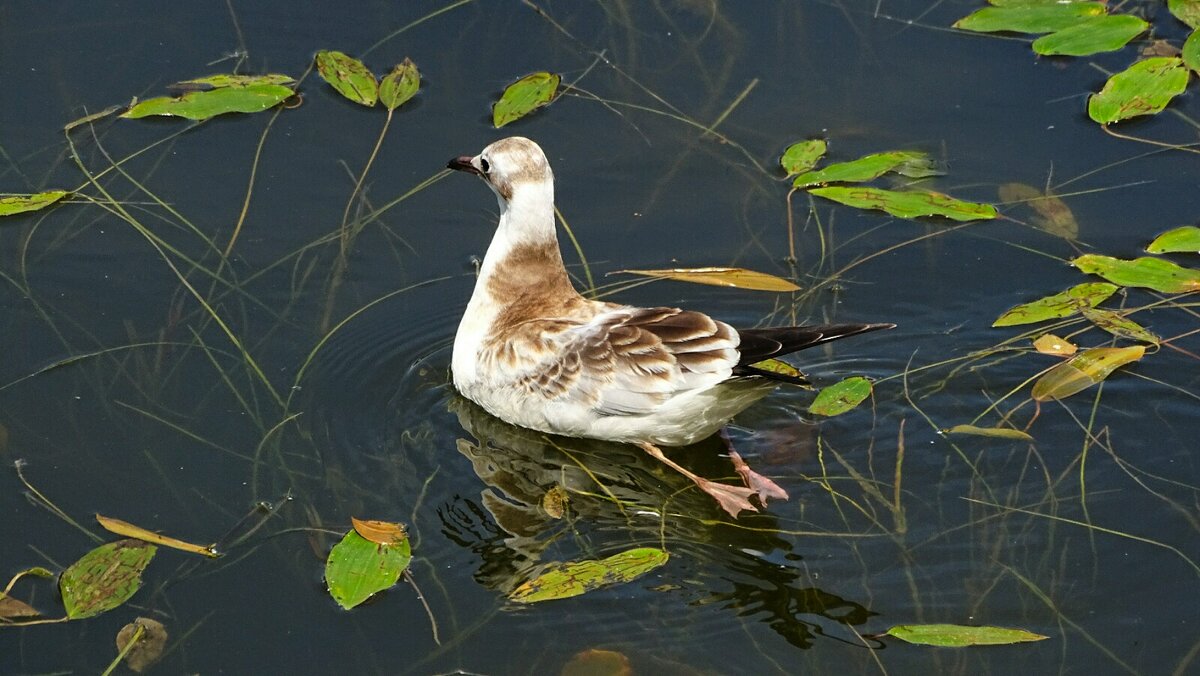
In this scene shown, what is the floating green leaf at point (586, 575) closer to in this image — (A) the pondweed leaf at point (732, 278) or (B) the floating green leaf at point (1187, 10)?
(A) the pondweed leaf at point (732, 278)

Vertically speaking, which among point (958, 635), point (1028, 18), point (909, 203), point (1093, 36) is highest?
point (1028, 18)

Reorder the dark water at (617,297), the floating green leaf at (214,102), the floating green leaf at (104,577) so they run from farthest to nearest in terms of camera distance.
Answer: the floating green leaf at (214,102), the dark water at (617,297), the floating green leaf at (104,577)

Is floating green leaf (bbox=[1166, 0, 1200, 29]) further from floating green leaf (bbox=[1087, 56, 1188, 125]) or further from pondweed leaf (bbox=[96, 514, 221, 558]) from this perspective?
pondweed leaf (bbox=[96, 514, 221, 558])

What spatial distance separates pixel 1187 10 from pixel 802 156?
267 cm

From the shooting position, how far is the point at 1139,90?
8180mm

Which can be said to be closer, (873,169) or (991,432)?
(991,432)

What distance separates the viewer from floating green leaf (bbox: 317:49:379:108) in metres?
8.20

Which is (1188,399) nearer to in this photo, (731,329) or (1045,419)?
(1045,419)

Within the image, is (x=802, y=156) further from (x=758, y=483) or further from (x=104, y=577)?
(x=104, y=577)

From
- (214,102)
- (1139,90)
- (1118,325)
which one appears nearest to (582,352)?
(1118,325)

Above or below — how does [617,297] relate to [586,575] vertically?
above

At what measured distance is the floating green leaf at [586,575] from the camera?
5.68 m

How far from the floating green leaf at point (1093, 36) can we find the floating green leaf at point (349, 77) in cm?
375

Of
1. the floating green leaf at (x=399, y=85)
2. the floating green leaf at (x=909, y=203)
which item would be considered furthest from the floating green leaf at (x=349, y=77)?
the floating green leaf at (x=909, y=203)
